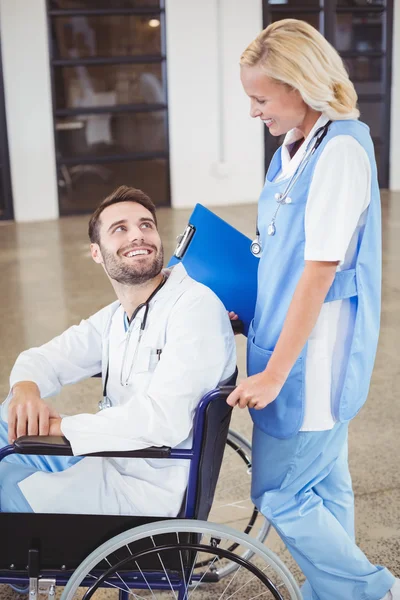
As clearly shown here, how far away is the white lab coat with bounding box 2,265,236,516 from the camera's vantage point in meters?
1.61

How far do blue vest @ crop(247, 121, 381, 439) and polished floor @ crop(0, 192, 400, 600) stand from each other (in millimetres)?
755

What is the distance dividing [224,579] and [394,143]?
861cm

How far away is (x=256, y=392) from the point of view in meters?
1.57

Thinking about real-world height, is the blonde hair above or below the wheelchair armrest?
above

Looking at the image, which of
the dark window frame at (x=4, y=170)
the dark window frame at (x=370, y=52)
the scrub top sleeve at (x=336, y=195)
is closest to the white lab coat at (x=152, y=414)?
the scrub top sleeve at (x=336, y=195)

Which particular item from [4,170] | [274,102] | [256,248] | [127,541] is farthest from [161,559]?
[4,170]

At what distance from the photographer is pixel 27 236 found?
25.5 feet

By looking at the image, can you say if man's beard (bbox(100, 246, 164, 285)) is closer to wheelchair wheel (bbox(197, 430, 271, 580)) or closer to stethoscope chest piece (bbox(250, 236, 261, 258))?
stethoscope chest piece (bbox(250, 236, 261, 258))

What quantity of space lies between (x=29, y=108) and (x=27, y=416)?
7388 millimetres

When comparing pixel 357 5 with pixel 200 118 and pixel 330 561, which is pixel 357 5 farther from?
pixel 330 561

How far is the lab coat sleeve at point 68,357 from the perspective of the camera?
6.36ft

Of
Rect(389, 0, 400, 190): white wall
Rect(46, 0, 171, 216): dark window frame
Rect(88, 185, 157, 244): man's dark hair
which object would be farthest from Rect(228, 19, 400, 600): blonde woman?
Rect(389, 0, 400, 190): white wall

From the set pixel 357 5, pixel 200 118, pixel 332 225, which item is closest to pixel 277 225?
pixel 332 225

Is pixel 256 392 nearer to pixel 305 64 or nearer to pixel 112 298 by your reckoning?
pixel 305 64
